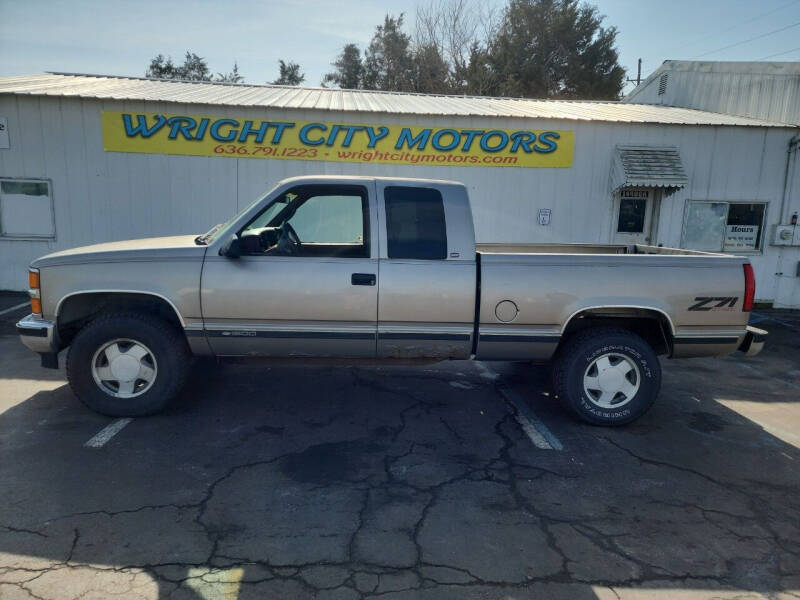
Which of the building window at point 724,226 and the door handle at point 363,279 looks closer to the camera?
the door handle at point 363,279

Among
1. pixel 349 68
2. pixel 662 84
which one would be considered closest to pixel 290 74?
pixel 349 68

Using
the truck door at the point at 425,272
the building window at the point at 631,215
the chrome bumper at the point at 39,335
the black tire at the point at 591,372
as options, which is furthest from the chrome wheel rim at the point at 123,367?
the building window at the point at 631,215

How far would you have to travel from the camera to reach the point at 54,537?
119 inches

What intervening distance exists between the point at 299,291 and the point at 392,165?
6380 mm

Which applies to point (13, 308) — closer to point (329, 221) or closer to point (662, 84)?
point (329, 221)

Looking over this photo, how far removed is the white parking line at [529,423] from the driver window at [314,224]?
2.03 meters

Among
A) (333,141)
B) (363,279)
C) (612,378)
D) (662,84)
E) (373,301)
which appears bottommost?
(612,378)

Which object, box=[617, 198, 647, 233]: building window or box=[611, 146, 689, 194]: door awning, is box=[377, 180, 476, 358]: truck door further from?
box=[617, 198, 647, 233]: building window

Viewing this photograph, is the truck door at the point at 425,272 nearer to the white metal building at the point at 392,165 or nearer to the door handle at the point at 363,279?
the door handle at the point at 363,279

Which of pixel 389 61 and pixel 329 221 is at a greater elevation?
pixel 389 61

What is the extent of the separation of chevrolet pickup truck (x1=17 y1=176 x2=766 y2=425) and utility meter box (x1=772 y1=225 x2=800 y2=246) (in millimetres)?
7609

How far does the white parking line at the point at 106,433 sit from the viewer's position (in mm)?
4201

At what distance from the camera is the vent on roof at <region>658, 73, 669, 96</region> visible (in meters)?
15.3

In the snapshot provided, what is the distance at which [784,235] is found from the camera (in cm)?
1087
